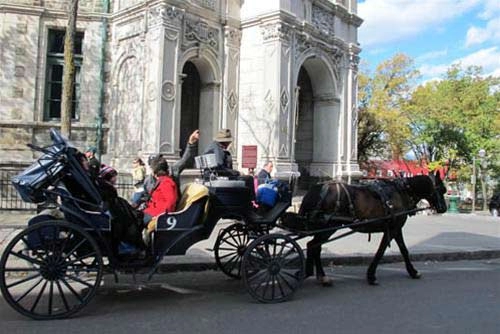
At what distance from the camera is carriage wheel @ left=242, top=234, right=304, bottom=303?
5.55 m

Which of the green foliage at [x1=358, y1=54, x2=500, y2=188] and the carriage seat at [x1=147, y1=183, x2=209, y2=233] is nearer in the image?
the carriage seat at [x1=147, y1=183, x2=209, y2=233]

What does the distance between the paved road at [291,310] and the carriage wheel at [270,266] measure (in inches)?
6.8

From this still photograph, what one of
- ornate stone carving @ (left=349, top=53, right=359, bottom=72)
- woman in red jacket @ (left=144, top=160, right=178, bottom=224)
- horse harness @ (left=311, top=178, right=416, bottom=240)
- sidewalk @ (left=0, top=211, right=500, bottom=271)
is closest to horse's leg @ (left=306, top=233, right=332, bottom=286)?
horse harness @ (left=311, top=178, right=416, bottom=240)

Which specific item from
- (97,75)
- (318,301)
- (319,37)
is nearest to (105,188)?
(318,301)

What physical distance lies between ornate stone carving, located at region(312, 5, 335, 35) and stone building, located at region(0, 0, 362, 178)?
1.28ft

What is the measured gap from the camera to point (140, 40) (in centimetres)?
1449

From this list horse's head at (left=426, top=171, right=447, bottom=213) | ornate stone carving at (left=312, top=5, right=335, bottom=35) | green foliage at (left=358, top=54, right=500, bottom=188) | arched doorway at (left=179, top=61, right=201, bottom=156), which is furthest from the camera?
green foliage at (left=358, top=54, right=500, bottom=188)

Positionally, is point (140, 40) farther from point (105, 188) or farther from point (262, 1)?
point (105, 188)

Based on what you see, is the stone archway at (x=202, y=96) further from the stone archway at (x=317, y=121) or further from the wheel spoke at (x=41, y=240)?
the wheel spoke at (x=41, y=240)

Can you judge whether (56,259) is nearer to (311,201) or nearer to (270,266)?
(270,266)

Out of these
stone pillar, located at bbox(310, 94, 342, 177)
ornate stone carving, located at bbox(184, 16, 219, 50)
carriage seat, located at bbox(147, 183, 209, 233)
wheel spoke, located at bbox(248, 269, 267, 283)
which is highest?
ornate stone carving, located at bbox(184, 16, 219, 50)

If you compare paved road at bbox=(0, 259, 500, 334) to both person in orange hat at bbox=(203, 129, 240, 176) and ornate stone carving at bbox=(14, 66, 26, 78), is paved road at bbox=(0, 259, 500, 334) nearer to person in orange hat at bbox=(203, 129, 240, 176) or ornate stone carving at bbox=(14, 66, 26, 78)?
person in orange hat at bbox=(203, 129, 240, 176)

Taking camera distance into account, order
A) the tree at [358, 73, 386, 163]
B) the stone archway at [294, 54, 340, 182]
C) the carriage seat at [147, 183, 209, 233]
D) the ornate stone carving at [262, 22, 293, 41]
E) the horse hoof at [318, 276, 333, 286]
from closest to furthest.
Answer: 1. the carriage seat at [147, 183, 209, 233]
2. the horse hoof at [318, 276, 333, 286]
3. the ornate stone carving at [262, 22, 293, 41]
4. the stone archway at [294, 54, 340, 182]
5. the tree at [358, 73, 386, 163]

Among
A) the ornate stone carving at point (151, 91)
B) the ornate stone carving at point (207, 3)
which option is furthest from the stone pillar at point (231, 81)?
the ornate stone carving at point (151, 91)
